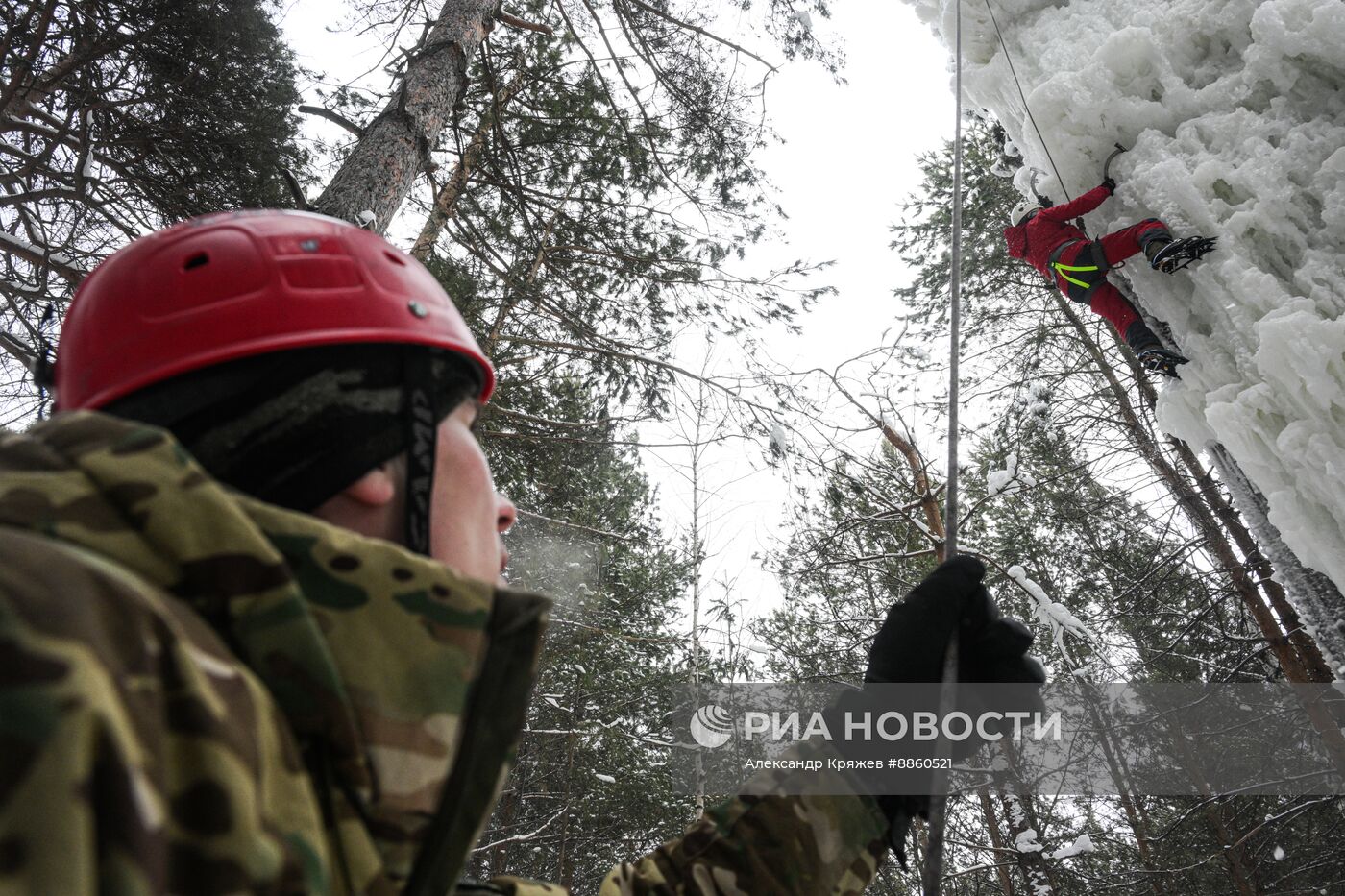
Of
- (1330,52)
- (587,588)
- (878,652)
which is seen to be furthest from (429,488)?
(587,588)

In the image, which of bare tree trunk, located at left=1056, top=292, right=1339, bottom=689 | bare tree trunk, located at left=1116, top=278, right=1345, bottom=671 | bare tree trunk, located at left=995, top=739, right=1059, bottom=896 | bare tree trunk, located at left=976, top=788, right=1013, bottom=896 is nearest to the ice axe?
bare tree trunk, located at left=1116, top=278, right=1345, bottom=671

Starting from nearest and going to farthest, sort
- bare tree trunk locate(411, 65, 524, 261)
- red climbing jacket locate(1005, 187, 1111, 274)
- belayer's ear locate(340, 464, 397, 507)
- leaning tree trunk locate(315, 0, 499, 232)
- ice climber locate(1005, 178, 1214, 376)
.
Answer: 1. belayer's ear locate(340, 464, 397, 507)
2. leaning tree trunk locate(315, 0, 499, 232)
3. ice climber locate(1005, 178, 1214, 376)
4. red climbing jacket locate(1005, 187, 1111, 274)
5. bare tree trunk locate(411, 65, 524, 261)

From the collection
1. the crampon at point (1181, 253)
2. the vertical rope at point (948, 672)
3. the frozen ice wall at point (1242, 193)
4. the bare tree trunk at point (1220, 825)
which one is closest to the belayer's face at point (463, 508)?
the vertical rope at point (948, 672)

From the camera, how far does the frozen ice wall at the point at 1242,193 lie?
2932mm

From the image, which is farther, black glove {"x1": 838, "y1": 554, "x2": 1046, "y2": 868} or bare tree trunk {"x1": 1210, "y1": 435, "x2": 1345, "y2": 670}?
bare tree trunk {"x1": 1210, "y1": 435, "x2": 1345, "y2": 670}

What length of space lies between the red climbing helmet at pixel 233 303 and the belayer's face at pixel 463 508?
0.52 feet

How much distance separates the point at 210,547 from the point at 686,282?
5.82 m

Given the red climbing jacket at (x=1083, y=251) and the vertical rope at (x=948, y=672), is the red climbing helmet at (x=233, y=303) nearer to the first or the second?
the vertical rope at (x=948, y=672)

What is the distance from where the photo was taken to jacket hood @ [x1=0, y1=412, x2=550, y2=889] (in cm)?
49

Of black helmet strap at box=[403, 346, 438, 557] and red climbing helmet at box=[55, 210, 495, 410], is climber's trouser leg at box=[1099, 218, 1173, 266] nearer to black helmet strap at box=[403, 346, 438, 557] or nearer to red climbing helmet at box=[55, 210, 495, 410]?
red climbing helmet at box=[55, 210, 495, 410]

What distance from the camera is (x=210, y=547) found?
51 cm

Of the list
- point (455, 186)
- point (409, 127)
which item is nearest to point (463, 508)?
point (409, 127)

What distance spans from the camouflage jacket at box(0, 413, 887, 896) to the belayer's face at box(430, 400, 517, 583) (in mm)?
252

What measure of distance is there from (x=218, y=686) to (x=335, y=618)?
16 cm
